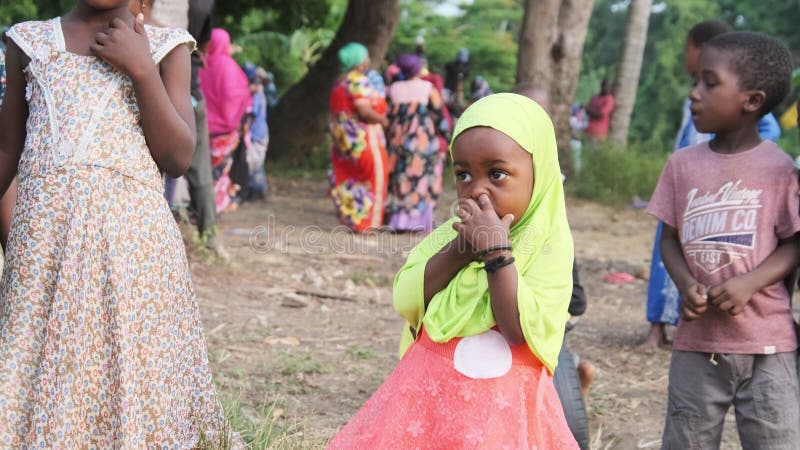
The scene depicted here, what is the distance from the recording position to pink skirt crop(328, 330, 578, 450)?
2.18 m

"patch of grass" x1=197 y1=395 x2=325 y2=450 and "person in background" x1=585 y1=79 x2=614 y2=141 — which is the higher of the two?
"patch of grass" x1=197 y1=395 x2=325 y2=450

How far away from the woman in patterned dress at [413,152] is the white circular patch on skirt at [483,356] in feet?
24.5

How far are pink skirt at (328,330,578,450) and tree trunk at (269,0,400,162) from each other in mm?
11880

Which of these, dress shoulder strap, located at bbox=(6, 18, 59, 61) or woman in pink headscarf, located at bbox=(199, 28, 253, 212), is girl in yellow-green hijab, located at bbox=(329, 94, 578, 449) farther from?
woman in pink headscarf, located at bbox=(199, 28, 253, 212)

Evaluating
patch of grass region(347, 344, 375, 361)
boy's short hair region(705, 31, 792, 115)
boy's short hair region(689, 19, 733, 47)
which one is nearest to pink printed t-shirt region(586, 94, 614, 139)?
boy's short hair region(689, 19, 733, 47)

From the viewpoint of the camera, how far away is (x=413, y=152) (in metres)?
9.77

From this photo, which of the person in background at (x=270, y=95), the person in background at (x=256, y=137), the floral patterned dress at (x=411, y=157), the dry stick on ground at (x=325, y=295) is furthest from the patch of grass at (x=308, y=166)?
the dry stick on ground at (x=325, y=295)

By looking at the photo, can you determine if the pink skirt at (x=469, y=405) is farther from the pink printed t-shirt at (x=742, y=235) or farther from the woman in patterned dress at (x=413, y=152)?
the woman in patterned dress at (x=413, y=152)

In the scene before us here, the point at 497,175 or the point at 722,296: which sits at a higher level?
the point at 497,175

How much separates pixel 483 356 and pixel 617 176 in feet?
35.3

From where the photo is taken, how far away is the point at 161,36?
8.80 ft

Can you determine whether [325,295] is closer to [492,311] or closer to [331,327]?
[331,327]

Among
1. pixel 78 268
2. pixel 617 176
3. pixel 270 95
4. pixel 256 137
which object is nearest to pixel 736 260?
pixel 78 268

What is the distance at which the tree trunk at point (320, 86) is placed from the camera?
1383cm
